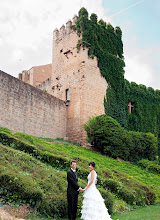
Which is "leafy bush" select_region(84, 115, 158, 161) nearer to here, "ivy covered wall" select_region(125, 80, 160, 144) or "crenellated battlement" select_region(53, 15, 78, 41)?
"ivy covered wall" select_region(125, 80, 160, 144)

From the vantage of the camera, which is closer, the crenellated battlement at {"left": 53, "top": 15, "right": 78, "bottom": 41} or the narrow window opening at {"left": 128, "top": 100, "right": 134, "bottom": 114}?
the crenellated battlement at {"left": 53, "top": 15, "right": 78, "bottom": 41}

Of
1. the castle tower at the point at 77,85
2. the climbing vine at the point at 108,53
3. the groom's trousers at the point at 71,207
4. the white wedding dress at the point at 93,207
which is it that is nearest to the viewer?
the groom's trousers at the point at 71,207

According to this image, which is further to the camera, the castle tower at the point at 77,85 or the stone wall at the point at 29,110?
the castle tower at the point at 77,85

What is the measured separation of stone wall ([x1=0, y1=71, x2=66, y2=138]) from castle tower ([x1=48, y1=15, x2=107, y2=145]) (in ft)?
3.14

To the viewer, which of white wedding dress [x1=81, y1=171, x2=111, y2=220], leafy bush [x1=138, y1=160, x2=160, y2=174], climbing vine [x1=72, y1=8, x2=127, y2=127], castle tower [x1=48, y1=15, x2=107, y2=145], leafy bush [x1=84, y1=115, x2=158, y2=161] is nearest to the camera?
white wedding dress [x1=81, y1=171, x2=111, y2=220]

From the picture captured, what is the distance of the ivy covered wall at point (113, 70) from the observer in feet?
68.4

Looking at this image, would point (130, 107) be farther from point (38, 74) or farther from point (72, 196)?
point (72, 196)

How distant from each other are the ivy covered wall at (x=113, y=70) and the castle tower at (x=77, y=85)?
0.64 meters

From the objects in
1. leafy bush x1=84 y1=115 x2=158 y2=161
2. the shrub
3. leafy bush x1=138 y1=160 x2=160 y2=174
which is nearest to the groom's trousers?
the shrub

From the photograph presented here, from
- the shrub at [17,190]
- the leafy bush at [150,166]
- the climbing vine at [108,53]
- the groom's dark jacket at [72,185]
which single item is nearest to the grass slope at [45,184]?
the shrub at [17,190]

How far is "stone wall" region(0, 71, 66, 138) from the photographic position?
15.0 meters

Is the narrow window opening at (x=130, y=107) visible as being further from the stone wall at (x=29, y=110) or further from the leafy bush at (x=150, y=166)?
the stone wall at (x=29, y=110)

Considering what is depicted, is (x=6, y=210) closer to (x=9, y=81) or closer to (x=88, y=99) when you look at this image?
(x=9, y=81)

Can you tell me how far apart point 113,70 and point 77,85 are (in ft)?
12.0
